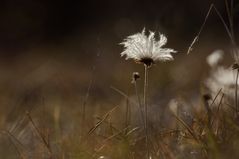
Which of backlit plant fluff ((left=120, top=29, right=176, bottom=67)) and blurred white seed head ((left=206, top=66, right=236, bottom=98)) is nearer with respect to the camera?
backlit plant fluff ((left=120, top=29, right=176, bottom=67))

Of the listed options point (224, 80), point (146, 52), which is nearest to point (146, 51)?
point (146, 52)

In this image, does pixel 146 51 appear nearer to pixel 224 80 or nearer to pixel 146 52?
pixel 146 52

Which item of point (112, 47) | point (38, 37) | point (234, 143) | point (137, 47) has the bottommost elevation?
point (234, 143)

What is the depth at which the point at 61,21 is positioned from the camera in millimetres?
20547

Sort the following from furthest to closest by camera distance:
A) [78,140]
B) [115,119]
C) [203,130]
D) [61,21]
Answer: [61,21], [115,119], [78,140], [203,130]

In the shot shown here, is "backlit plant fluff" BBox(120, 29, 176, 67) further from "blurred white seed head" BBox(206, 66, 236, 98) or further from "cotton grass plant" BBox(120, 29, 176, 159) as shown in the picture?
"blurred white seed head" BBox(206, 66, 236, 98)

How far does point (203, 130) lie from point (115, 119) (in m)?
1.91

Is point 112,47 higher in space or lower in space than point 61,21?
lower

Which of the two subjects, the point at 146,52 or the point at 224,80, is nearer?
the point at 146,52

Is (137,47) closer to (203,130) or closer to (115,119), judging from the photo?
(203,130)

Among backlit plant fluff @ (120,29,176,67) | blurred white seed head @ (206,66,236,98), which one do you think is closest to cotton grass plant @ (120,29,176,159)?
backlit plant fluff @ (120,29,176,67)

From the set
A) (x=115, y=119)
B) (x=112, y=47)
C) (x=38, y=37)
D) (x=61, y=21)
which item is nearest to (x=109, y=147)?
(x=115, y=119)

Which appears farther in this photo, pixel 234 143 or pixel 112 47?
pixel 112 47

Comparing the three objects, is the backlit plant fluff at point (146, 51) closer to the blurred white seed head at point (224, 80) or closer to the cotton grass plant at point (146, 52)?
the cotton grass plant at point (146, 52)
